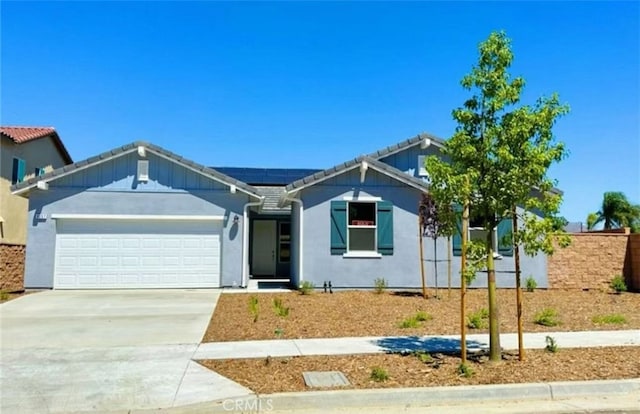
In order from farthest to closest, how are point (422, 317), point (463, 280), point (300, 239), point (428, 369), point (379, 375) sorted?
point (300, 239)
point (422, 317)
point (463, 280)
point (428, 369)
point (379, 375)

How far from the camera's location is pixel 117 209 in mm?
16219

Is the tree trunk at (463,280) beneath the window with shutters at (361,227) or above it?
beneath

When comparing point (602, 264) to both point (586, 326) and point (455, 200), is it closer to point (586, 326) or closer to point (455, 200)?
point (586, 326)

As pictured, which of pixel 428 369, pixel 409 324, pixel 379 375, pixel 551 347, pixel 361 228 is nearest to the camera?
pixel 379 375

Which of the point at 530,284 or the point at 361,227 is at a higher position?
the point at 361,227

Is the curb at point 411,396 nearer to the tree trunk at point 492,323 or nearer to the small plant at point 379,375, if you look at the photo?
the small plant at point 379,375

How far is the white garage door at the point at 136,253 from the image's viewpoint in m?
15.9

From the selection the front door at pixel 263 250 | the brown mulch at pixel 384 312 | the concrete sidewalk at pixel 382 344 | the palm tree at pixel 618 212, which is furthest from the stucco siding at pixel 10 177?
the palm tree at pixel 618 212

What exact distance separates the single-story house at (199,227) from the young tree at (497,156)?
8.28 metres

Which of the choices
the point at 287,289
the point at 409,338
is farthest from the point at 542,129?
the point at 287,289

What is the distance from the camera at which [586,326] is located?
10.1 meters

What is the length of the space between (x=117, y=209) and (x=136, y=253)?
60.5 inches

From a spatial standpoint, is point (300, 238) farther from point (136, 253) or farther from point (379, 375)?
point (379, 375)

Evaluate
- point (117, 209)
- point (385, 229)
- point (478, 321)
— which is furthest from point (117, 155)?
point (478, 321)
